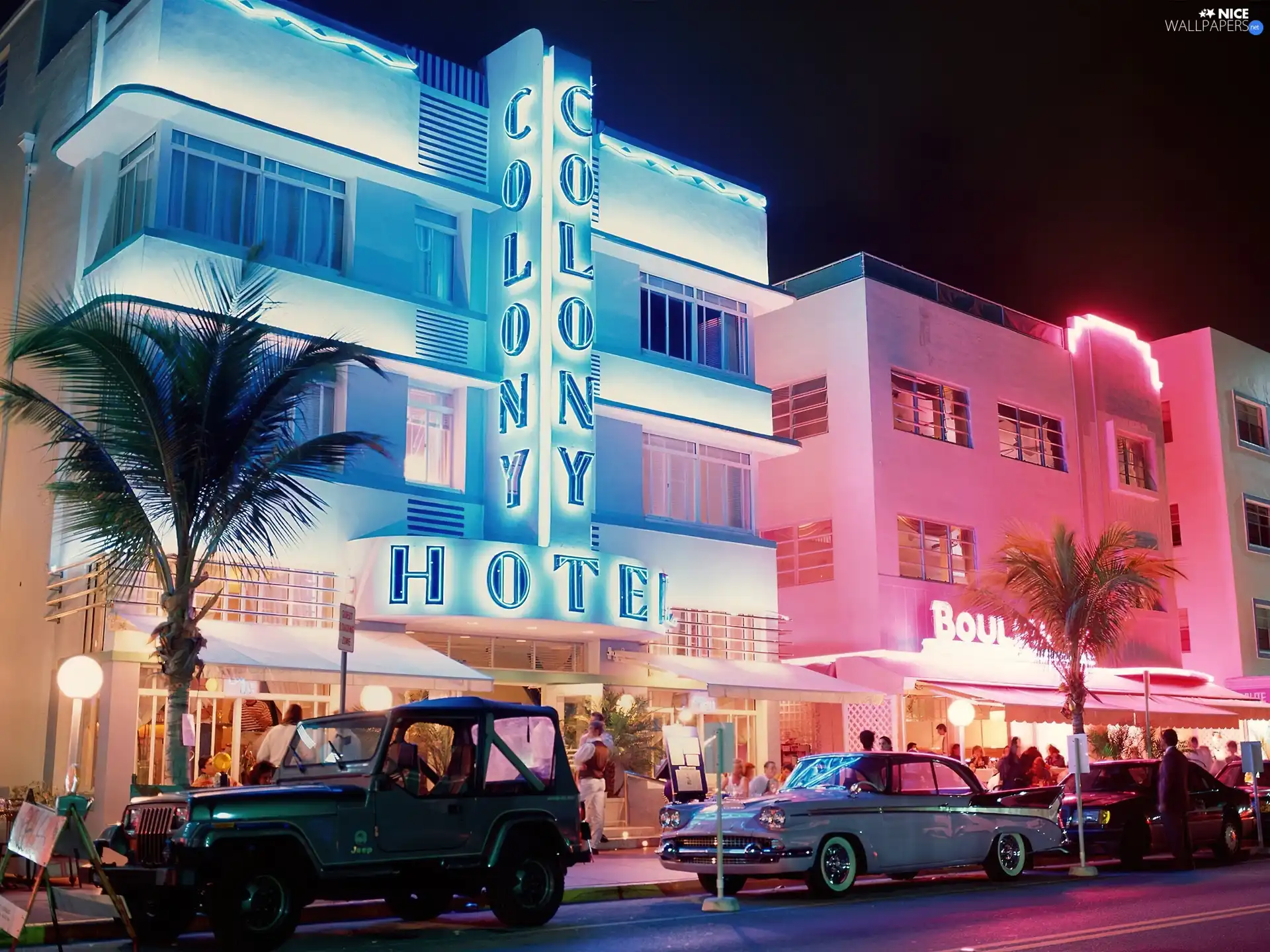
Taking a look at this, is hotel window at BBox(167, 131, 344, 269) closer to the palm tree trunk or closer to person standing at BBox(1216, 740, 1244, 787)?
the palm tree trunk

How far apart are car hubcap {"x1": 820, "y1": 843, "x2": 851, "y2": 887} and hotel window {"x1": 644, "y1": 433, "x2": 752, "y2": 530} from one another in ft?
38.3

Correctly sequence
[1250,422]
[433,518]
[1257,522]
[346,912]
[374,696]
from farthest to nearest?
[1250,422] < [1257,522] < [433,518] < [374,696] < [346,912]

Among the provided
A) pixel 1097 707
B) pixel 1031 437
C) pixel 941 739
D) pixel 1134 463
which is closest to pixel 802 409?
pixel 1031 437

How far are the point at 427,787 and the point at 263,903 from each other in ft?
5.68

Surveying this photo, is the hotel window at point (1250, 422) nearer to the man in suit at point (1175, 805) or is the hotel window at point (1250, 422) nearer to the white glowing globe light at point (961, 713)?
the white glowing globe light at point (961, 713)

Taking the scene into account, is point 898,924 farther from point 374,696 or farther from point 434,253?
point 434,253

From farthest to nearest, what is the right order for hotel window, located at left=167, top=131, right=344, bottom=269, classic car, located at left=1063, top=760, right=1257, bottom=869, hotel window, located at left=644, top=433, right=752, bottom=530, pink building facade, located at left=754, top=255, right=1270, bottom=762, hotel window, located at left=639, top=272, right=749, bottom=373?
pink building facade, located at left=754, top=255, right=1270, bottom=762
hotel window, located at left=639, top=272, right=749, bottom=373
hotel window, located at left=644, top=433, right=752, bottom=530
hotel window, located at left=167, top=131, right=344, bottom=269
classic car, located at left=1063, top=760, right=1257, bottom=869

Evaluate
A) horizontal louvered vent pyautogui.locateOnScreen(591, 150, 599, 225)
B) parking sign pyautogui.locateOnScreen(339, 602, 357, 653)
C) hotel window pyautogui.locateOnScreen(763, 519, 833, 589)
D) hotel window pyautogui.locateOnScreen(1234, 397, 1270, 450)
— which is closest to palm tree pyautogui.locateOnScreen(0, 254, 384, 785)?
parking sign pyautogui.locateOnScreen(339, 602, 357, 653)

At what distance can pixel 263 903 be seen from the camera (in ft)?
36.1

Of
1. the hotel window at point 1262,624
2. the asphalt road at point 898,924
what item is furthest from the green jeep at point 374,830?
the hotel window at point 1262,624

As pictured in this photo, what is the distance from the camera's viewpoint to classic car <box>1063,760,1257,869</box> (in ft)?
61.3

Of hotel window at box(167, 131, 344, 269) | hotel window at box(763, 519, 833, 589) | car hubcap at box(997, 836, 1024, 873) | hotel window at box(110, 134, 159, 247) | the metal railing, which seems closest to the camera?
car hubcap at box(997, 836, 1024, 873)

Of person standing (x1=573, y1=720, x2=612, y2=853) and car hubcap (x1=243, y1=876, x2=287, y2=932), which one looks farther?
person standing (x1=573, y1=720, x2=612, y2=853)

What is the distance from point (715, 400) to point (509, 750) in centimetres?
1546
